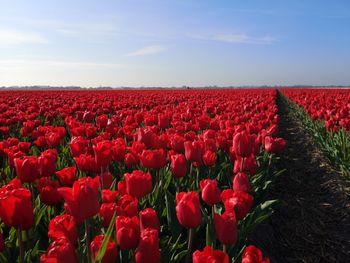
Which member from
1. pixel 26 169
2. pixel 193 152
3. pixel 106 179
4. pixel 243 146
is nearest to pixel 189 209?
pixel 106 179

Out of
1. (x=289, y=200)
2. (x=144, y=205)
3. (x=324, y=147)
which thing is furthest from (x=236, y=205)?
(x=324, y=147)

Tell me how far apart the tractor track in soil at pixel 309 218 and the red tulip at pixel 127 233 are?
2203mm

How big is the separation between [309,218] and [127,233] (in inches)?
160

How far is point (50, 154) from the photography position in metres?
3.02

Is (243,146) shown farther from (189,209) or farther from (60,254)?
(60,254)

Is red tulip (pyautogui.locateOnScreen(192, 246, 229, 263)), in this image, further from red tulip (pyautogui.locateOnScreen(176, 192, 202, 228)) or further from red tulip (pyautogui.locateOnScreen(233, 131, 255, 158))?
red tulip (pyautogui.locateOnScreen(233, 131, 255, 158))

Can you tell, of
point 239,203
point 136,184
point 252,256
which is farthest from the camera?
point 136,184

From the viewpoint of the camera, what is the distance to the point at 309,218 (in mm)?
5203

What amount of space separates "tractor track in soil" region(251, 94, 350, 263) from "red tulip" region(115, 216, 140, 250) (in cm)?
220

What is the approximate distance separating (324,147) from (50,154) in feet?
21.5

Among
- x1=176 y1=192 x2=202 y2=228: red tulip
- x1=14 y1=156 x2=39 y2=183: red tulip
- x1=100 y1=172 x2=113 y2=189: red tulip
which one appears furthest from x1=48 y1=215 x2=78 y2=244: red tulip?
x1=100 y1=172 x2=113 y2=189: red tulip

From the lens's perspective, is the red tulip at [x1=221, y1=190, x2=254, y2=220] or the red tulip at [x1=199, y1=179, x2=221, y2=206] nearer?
the red tulip at [x1=221, y1=190, x2=254, y2=220]

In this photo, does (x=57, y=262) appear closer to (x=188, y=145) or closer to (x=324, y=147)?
(x=188, y=145)

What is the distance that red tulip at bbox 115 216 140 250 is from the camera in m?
1.77
